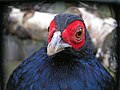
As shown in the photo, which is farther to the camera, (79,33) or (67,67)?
(67,67)

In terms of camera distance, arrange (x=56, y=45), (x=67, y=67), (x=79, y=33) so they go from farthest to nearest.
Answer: (x=67, y=67)
(x=79, y=33)
(x=56, y=45)

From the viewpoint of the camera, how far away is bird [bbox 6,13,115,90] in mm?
1536

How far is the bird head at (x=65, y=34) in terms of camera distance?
146 cm

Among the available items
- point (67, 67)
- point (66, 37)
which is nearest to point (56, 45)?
point (66, 37)

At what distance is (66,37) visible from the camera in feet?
4.91

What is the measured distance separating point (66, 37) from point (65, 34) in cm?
1

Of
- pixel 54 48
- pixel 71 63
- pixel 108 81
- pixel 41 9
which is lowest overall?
pixel 108 81

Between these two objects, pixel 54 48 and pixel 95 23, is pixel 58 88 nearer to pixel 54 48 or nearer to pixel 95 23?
pixel 54 48

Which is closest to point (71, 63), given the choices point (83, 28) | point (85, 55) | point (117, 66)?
point (85, 55)

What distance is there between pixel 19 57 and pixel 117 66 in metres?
0.61

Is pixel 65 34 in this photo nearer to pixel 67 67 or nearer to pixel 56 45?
pixel 56 45

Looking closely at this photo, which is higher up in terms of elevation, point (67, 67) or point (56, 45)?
point (56, 45)

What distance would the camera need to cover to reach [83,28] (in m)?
1.59

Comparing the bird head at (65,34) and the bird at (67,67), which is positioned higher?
the bird head at (65,34)
